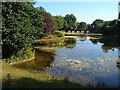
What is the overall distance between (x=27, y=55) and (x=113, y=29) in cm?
5911

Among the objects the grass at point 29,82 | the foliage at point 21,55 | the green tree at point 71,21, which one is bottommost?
the grass at point 29,82

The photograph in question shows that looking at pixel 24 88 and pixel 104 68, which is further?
pixel 104 68

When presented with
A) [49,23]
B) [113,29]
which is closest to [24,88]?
[49,23]

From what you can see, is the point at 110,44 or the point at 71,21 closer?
the point at 110,44

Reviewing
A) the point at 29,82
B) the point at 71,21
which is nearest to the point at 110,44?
the point at 29,82

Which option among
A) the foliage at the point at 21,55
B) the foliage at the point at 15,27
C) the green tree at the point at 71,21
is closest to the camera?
the foliage at the point at 15,27

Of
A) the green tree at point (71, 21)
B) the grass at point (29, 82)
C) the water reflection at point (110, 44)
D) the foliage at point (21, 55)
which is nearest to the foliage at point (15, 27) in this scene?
the foliage at point (21, 55)

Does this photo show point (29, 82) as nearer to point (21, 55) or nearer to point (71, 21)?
point (21, 55)

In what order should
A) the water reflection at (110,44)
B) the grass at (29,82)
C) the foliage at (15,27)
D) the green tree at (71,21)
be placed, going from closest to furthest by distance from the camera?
1. the grass at (29,82)
2. the foliage at (15,27)
3. the water reflection at (110,44)
4. the green tree at (71,21)

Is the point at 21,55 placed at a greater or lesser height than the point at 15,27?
lesser

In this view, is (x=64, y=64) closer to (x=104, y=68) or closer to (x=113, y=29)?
(x=104, y=68)

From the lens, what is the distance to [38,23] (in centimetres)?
3334

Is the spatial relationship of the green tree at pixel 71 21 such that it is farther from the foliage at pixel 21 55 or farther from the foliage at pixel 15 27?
the foliage at pixel 15 27

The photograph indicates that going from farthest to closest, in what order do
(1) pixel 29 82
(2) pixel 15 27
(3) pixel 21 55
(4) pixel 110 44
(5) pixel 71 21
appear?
(5) pixel 71 21 → (4) pixel 110 44 → (3) pixel 21 55 → (2) pixel 15 27 → (1) pixel 29 82
